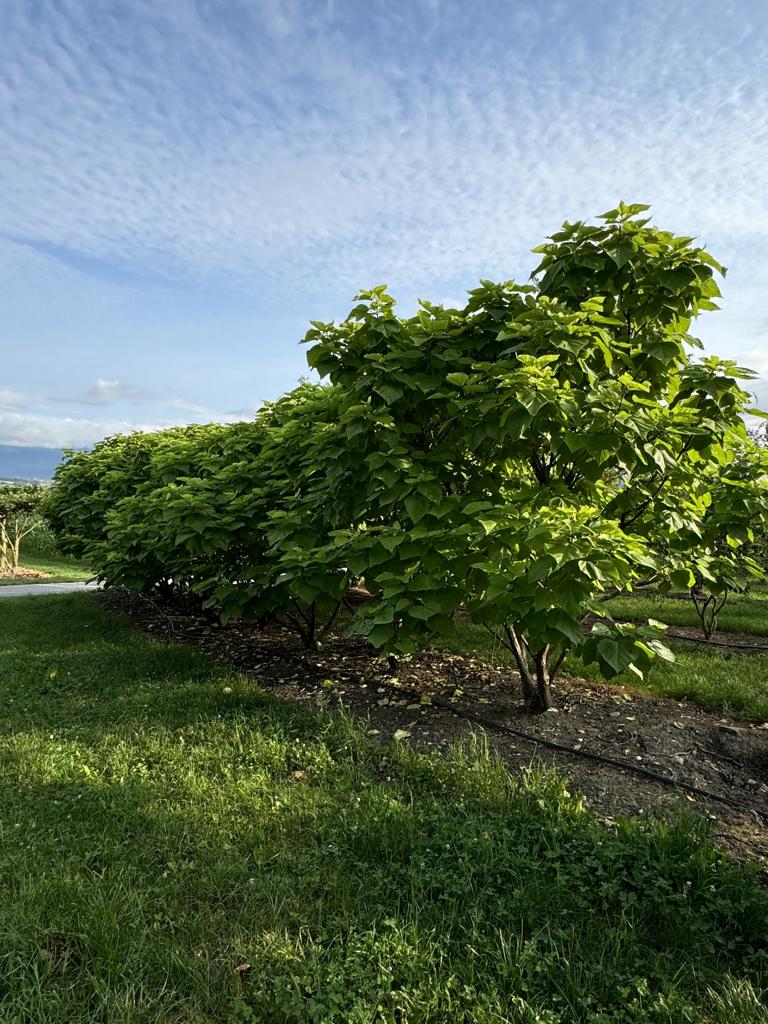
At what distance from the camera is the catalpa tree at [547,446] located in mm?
3260

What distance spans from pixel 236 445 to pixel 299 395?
0.85 metres

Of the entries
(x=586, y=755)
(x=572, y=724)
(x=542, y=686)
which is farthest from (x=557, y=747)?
(x=542, y=686)

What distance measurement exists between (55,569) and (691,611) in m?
17.7

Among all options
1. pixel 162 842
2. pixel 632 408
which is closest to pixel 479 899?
pixel 162 842

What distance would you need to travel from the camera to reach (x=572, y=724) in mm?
4211

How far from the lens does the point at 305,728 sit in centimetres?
421

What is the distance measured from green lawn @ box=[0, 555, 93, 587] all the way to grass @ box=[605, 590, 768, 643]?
1184 centimetres

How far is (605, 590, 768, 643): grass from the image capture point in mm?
7680

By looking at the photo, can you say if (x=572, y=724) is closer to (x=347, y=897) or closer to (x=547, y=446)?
(x=547, y=446)

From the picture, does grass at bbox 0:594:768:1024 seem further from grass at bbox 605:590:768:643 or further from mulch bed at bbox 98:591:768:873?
grass at bbox 605:590:768:643

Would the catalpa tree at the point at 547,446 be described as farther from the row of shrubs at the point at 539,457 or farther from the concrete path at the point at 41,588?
the concrete path at the point at 41,588

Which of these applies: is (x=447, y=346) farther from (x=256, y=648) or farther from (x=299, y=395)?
(x=256, y=648)

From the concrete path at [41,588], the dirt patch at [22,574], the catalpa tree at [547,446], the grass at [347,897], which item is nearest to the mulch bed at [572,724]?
the grass at [347,897]

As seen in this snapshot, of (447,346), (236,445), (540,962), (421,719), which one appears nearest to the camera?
(540,962)
